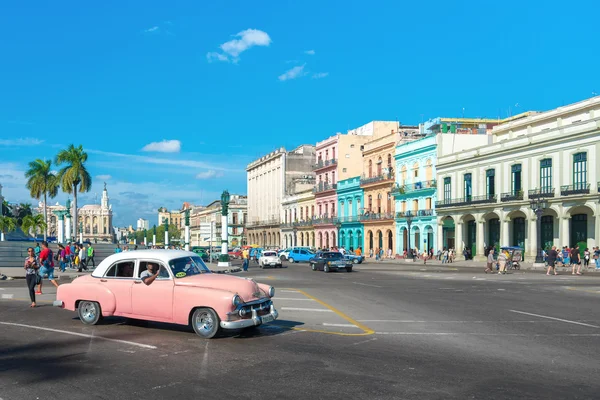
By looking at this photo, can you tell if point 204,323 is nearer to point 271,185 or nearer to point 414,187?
point 414,187

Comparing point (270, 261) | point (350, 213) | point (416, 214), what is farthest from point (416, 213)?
point (270, 261)

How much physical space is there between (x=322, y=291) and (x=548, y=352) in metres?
12.7

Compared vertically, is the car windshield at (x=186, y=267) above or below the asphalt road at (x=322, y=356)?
above

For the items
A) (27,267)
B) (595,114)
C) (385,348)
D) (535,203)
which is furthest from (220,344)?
(595,114)

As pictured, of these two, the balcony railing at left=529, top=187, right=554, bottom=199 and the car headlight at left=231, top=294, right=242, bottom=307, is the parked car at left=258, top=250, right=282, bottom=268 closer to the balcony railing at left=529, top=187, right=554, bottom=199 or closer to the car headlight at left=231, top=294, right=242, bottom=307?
the balcony railing at left=529, top=187, right=554, bottom=199

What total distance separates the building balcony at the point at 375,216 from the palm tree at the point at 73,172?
3214cm

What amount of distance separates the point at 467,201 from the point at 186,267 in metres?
48.4

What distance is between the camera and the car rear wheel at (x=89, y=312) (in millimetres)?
12852

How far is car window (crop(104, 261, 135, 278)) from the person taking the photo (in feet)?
41.0

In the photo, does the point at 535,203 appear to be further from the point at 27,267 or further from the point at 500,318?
the point at 27,267

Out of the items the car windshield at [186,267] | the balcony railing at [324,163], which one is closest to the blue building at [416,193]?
the balcony railing at [324,163]

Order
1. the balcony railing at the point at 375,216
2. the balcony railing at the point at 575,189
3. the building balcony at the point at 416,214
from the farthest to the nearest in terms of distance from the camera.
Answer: the balcony railing at the point at 375,216, the building balcony at the point at 416,214, the balcony railing at the point at 575,189

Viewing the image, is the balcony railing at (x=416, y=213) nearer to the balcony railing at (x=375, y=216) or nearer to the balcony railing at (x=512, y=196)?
the balcony railing at (x=375, y=216)

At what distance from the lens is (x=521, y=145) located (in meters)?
50.7
